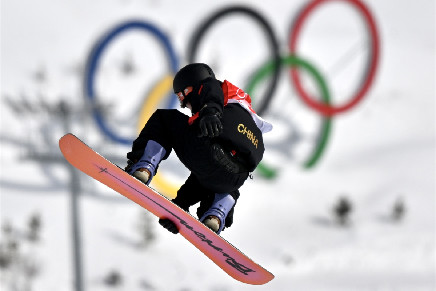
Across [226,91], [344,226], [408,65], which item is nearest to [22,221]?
[344,226]

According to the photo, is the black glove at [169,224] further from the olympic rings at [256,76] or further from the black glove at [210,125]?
the olympic rings at [256,76]

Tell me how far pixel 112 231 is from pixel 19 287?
17.3 ft

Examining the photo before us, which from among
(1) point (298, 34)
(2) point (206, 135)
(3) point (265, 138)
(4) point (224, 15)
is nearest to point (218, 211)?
(2) point (206, 135)

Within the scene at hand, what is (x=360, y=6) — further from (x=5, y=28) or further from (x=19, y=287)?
(x=5, y=28)

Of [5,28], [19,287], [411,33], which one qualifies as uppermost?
[411,33]

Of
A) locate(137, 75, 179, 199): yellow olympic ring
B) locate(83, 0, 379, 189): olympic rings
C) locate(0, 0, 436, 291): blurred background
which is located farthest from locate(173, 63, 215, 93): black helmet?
locate(137, 75, 179, 199): yellow olympic ring

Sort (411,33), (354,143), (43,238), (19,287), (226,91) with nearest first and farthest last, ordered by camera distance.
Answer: (226,91)
(19,287)
(43,238)
(354,143)
(411,33)

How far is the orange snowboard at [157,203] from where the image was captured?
3832 mm

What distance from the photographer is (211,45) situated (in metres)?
51.0

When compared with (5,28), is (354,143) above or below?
below

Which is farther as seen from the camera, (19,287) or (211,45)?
(211,45)

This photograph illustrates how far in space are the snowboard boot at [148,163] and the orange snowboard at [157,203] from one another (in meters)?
0.05

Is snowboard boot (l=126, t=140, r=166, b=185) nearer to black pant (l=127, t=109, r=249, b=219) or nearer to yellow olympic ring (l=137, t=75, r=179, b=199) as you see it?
black pant (l=127, t=109, r=249, b=219)

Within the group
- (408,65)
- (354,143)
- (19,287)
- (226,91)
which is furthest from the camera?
(408,65)
